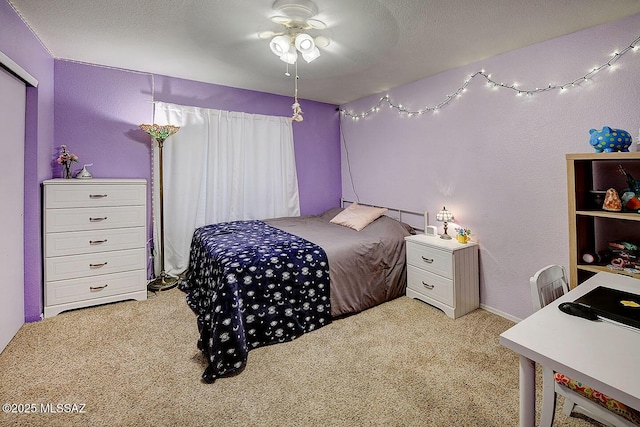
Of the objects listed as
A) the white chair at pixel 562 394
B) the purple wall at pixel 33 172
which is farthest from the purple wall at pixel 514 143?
the purple wall at pixel 33 172

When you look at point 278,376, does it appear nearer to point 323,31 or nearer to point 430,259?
point 430,259

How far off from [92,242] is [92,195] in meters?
0.44

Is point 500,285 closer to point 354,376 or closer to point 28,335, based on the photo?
point 354,376

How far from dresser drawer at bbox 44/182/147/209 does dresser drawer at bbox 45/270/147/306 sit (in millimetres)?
684

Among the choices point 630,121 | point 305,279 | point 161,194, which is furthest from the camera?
point 161,194

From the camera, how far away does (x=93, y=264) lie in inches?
111

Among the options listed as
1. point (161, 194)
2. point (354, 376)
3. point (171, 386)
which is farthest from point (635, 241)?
point (161, 194)

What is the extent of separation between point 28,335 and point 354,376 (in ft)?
8.24

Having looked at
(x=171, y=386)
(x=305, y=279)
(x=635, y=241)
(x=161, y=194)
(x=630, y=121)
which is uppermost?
(x=630, y=121)

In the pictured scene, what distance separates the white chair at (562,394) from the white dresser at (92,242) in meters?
3.24

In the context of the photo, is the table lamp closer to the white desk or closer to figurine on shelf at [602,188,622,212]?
figurine on shelf at [602,188,622,212]

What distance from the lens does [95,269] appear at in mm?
2844

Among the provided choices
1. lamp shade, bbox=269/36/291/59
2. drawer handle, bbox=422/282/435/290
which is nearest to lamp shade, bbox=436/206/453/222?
drawer handle, bbox=422/282/435/290

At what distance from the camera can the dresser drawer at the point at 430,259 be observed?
2.69m
